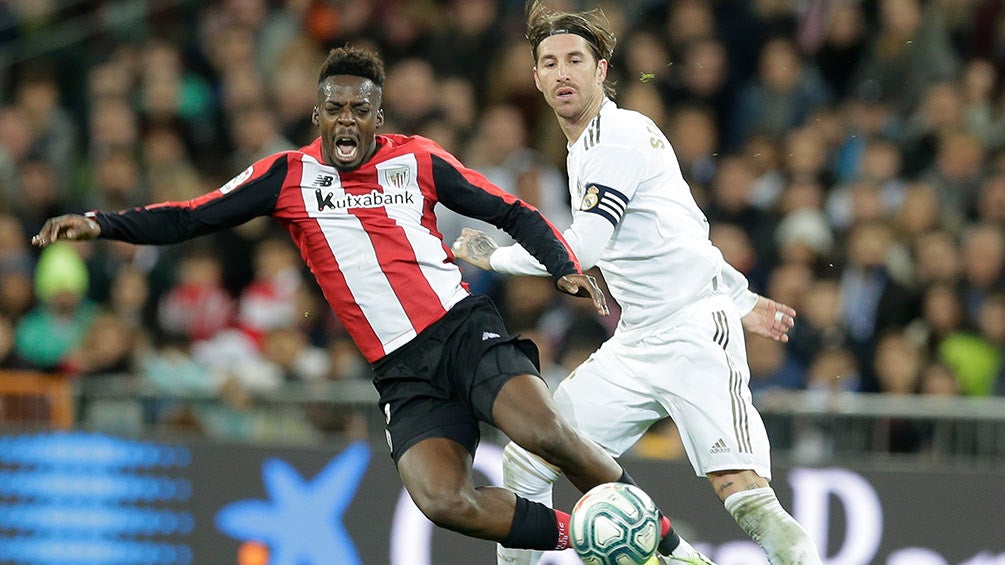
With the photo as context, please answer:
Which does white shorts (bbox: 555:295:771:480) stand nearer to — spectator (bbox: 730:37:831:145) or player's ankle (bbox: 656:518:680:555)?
player's ankle (bbox: 656:518:680:555)

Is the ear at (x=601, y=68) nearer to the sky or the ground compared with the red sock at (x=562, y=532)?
nearer to the sky

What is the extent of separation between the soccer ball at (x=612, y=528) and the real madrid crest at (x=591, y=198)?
3.40ft

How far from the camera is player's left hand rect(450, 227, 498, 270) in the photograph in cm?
646

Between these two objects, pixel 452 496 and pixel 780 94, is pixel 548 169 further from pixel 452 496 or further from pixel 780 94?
pixel 452 496

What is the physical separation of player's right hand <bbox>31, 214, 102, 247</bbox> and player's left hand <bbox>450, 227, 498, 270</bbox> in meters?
1.37

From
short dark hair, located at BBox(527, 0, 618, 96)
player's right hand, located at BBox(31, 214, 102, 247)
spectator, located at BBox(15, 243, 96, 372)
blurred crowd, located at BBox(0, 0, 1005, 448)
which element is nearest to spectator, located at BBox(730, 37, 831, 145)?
blurred crowd, located at BBox(0, 0, 1005, 448)

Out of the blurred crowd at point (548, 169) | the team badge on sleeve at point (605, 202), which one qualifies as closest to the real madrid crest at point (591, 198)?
the team badge on sleeve at point (605, 202)

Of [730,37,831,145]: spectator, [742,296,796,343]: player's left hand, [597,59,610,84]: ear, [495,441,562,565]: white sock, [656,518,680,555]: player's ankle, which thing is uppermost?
[730,37,831,145]: spectator

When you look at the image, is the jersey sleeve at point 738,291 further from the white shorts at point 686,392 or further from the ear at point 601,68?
the ear at point 601,68

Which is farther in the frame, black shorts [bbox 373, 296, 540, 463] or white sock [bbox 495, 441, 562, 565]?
white sock [bbox 495, 441, 562, 565]

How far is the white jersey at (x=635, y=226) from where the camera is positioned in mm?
6230

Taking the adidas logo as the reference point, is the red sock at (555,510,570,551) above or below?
below

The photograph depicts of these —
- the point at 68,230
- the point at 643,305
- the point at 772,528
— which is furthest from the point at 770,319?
the point at 68,230

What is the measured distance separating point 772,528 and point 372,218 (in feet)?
6.31
